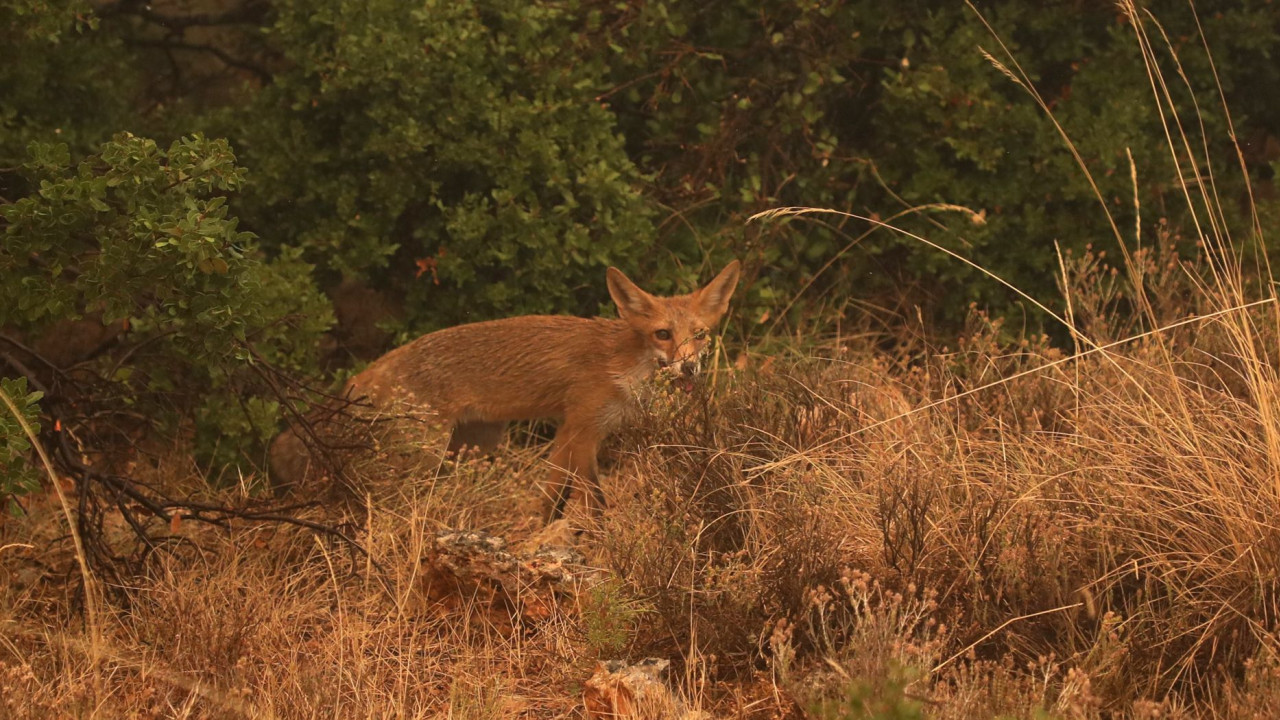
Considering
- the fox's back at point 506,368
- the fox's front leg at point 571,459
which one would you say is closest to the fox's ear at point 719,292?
the fox's back at point 506,368

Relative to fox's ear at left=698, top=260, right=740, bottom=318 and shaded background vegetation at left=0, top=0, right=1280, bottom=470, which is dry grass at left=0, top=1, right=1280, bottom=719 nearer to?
fox's ear at left=698, top=260, right=740, bottom=318

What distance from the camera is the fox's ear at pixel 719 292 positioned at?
6.84 m

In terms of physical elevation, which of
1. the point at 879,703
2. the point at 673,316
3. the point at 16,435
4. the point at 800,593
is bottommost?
the point at 800,593

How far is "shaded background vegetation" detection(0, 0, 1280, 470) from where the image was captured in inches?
283

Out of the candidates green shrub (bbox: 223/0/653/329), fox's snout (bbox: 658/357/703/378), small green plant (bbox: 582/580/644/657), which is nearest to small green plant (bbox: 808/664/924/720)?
small green plant (bbox: 582/580/644/657)

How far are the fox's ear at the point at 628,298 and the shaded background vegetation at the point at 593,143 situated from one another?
633mm

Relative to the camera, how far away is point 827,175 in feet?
27.4

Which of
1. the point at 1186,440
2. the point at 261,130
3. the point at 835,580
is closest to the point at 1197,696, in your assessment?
the point at 1186,440

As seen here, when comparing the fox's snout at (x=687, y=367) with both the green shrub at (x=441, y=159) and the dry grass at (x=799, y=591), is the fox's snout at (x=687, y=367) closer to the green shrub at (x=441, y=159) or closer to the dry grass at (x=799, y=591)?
the dry grass at (x=799, y=591)

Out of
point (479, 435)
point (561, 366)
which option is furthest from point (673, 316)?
point (479, 435)

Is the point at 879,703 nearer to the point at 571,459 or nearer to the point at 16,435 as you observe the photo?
the point at 16,435

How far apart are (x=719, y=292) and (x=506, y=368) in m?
1.18

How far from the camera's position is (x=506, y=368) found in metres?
6.82

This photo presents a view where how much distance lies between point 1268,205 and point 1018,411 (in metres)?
3.23
